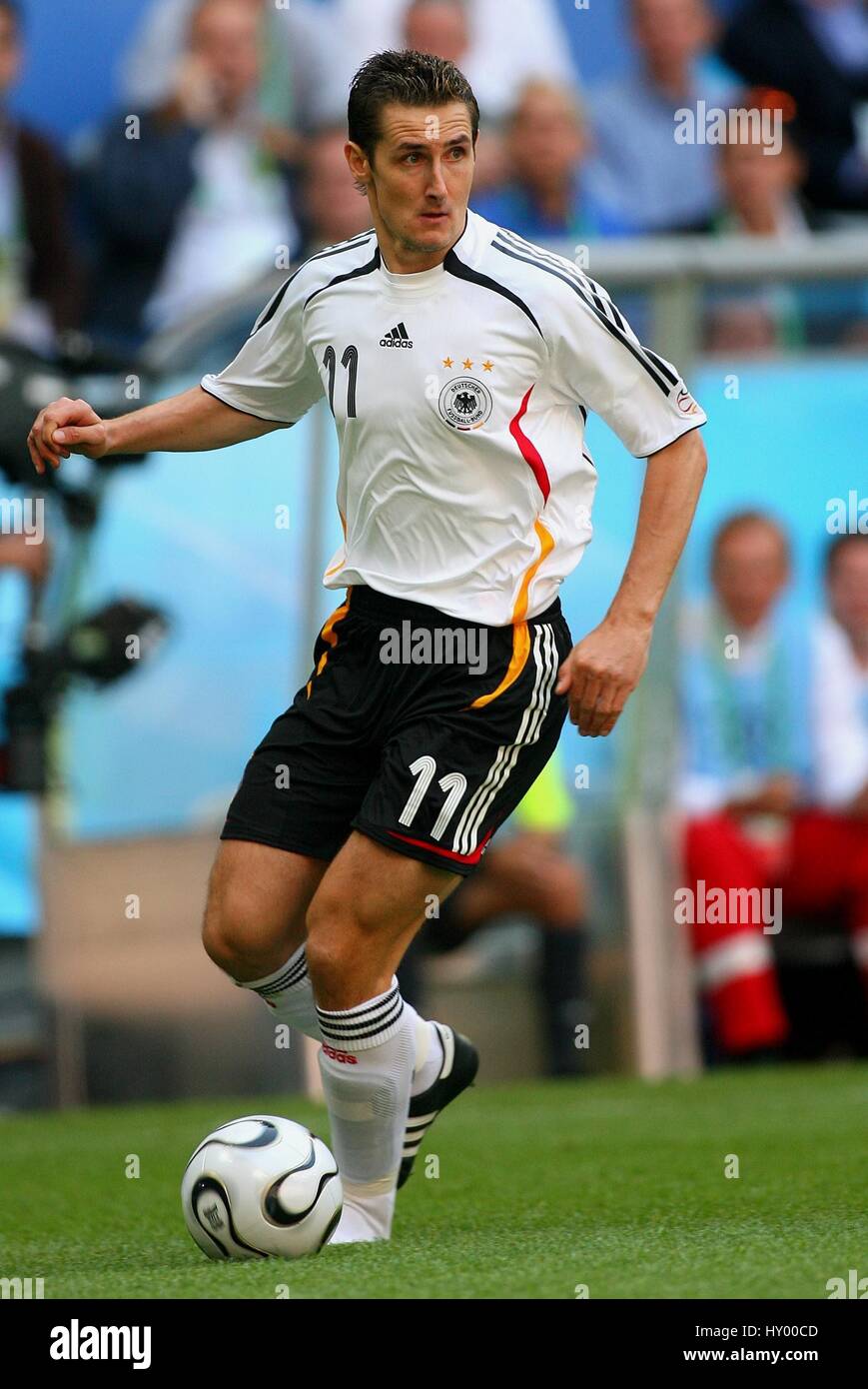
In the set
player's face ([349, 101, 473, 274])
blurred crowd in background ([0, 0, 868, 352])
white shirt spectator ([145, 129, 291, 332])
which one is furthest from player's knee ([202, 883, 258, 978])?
white shirt spectator ([145, 129, 291, 332])

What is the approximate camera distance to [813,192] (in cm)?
1095

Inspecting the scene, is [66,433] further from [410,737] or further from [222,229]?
[222,229]

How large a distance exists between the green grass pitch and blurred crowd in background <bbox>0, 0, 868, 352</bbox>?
4.23 meters

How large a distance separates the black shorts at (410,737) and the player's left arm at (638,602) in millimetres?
155

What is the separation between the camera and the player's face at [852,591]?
9.02m

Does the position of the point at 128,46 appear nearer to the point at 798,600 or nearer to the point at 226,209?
the point at 226,209

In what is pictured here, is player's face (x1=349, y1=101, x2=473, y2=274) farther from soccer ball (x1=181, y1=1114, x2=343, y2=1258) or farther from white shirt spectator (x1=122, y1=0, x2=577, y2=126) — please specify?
white shirt spectator (x1=122, y1=0, x2=577, y2=126)

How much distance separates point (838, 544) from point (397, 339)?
5.07 metres

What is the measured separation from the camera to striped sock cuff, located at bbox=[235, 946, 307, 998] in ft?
15.0

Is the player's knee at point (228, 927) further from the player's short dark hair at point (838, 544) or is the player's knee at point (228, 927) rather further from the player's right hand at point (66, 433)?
the player's short dark hair at point (838, 544)

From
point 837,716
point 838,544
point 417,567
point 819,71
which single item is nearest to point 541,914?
point 837,716

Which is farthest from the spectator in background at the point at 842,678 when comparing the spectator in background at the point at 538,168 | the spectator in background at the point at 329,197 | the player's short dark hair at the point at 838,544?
the spectator in background at the point at 329,197

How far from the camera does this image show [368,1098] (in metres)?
4.47

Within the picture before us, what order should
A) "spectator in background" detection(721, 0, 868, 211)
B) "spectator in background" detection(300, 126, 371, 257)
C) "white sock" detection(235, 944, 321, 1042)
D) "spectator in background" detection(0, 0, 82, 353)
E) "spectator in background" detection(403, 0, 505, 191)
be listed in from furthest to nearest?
"spectator in background" detection(721, 0, 868, 211) → "spectator in background" detection(403, 0, 505, 191) → "spectator in background" detection(0, 0, 82, 353) → "spectator in background" detection(300, 126, 371, 257) → "white sock" detection(235, 944, 321, 1042)
